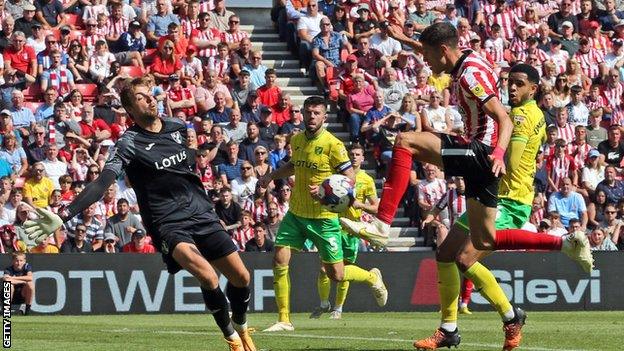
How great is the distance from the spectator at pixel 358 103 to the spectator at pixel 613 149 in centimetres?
472

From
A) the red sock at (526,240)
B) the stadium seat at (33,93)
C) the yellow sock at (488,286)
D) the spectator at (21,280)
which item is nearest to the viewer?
the red sock at (526,240)

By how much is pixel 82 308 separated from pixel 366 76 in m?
8.03

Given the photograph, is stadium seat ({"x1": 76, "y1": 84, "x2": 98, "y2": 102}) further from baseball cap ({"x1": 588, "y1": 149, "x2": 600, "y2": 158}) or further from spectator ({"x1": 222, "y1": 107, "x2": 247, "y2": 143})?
baseball cap ({"x1": 588, "y1": 149, "x2": 600, "y2": 158})

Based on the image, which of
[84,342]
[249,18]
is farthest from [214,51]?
[84,342]

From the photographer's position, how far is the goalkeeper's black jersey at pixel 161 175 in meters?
10.7

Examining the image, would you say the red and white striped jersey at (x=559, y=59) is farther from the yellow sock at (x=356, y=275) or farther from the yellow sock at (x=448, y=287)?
the yellow sock at (x=448, y=287)

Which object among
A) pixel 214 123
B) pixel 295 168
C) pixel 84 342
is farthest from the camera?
pixel 214 123

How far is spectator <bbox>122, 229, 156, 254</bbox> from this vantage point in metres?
22.0

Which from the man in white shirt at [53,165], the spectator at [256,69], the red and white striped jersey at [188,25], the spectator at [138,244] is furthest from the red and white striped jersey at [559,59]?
the man in white shirt at [53,165]

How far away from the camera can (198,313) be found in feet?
70.2

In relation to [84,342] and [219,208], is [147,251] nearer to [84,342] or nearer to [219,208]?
[219,208]

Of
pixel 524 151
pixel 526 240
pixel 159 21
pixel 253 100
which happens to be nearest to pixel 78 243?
pixel 253 100

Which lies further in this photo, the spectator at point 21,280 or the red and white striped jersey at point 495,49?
the red and white striped jersey at point 495,49

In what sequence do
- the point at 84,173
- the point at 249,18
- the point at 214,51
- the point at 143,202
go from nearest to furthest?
the point at 143,202
the point at 84,173
the point at 214,51
the point at 249,18
